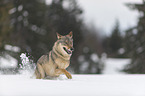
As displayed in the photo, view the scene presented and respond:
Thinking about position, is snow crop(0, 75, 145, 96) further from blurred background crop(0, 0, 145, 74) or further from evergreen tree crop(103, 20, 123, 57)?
evergreen tree crop(103, 20, 123, 57)

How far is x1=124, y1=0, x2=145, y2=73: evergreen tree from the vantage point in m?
20.5

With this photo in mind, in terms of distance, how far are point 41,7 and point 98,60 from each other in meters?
11.1

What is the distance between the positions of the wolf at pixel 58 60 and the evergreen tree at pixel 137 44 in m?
16.0

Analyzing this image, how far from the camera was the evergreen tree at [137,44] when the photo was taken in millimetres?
20453

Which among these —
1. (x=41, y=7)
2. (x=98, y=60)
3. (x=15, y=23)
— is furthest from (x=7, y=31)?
(x=98, y=60)

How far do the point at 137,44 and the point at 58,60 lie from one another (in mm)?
17240

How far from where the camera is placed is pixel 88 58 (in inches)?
1169

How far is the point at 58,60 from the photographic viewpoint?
5477 millimetres

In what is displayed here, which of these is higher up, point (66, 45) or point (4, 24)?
point (4, 24)

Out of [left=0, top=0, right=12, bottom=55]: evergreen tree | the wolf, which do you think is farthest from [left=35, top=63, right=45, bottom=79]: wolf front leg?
[left=0, top=0, right=12, bottom=55]: evergreen tree

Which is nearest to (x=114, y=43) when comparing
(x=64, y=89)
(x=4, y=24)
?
(x=4, y=24)

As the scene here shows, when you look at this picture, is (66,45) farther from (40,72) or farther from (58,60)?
(40,72)

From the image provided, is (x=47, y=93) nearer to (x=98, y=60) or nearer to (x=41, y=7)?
(x=41, y=7)

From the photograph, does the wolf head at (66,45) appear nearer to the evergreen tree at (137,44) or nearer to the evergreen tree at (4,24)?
the evergreen tree at (4,24)
